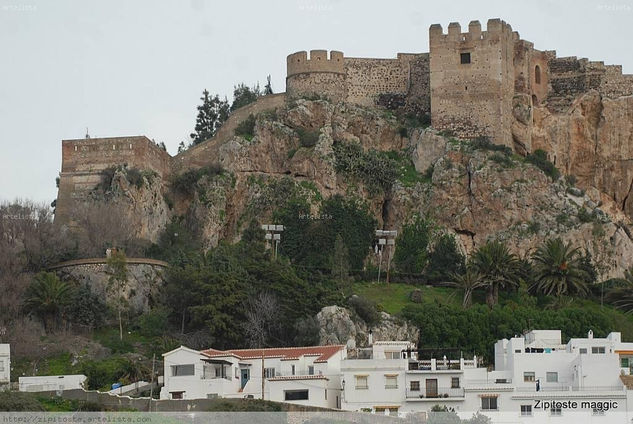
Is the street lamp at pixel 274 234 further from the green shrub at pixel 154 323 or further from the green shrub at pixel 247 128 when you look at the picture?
the green shrub at pixel 154 323

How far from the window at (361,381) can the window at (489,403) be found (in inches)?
154

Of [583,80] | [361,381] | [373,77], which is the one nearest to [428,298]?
[373,77]

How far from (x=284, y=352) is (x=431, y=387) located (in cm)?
552

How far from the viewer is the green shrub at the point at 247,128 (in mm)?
82688

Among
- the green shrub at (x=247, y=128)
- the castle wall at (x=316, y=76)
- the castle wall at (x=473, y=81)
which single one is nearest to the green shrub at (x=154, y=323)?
the green shrub at (x=247, y=128)

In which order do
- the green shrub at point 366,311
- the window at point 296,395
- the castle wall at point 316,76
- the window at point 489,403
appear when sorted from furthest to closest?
the castle wall at point 316,76, the green shrub at point 366,311, the window at point 296,395, the window at point 489,403

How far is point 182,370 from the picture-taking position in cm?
6069

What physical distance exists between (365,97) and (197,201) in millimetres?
10407

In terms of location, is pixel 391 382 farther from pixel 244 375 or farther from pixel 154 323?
pixel 154 323

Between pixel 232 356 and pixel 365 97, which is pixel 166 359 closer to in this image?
pixel 232 356

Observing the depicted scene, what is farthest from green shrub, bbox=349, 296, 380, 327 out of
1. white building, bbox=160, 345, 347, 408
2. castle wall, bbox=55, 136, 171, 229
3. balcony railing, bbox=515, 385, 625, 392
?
castle wall, bbox=55, 136, 171, 229

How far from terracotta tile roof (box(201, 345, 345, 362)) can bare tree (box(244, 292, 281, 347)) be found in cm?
364

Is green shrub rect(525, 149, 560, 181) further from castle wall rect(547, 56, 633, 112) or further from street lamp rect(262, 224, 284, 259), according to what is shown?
street lamp rect(262, 224, 284, 259)

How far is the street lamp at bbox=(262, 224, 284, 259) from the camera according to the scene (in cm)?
7706
